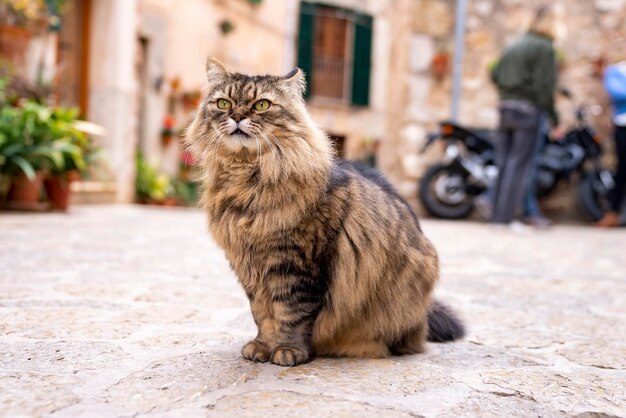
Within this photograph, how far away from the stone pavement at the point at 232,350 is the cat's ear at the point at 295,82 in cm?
86

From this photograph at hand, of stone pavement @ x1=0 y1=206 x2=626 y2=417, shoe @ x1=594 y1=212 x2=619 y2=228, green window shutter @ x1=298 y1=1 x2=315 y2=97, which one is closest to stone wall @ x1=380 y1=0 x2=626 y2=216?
shoe @ x1=594 y1=212 x2=619 y2=228

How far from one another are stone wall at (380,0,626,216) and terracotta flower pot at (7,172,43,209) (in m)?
4.87

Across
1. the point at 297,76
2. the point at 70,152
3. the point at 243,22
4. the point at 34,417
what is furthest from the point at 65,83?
the point at 34,417

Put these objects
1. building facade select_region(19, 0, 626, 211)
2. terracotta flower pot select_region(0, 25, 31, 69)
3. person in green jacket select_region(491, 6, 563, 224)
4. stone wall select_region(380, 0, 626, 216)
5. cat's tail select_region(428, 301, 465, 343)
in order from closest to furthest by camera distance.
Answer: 1. cat's tail select_region(428, 301, 465, 343)
2. person in green jacket select_region(491, 6, 563, 224)
3. terracotta flower pot select_region(0, 25, 31, 69)
4. building facade select_region(19, 0, 626, 211)
5. stone wall select_region(380, 0, 626, 216)

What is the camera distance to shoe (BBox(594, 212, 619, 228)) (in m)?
8.10

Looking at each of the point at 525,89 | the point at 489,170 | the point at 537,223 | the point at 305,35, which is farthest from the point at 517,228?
the point at 305,35

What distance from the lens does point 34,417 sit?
1.44 m

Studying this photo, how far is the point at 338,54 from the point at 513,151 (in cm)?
873

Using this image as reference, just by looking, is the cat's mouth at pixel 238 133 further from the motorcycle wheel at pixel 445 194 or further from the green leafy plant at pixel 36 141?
the motorcycle wheel at pixel 445 194

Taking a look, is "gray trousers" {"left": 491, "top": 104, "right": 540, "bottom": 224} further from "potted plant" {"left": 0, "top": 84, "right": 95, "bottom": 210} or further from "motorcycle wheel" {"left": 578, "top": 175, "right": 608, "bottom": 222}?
"potted plant" {"left": 0, "top": 84, "right": 95, "bottom": 210}

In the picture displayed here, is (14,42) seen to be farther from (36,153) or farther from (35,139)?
(36,153)

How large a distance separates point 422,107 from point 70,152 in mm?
5103

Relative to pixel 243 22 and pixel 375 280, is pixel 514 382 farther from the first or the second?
pixel 243 22

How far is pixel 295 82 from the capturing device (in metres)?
2.13
